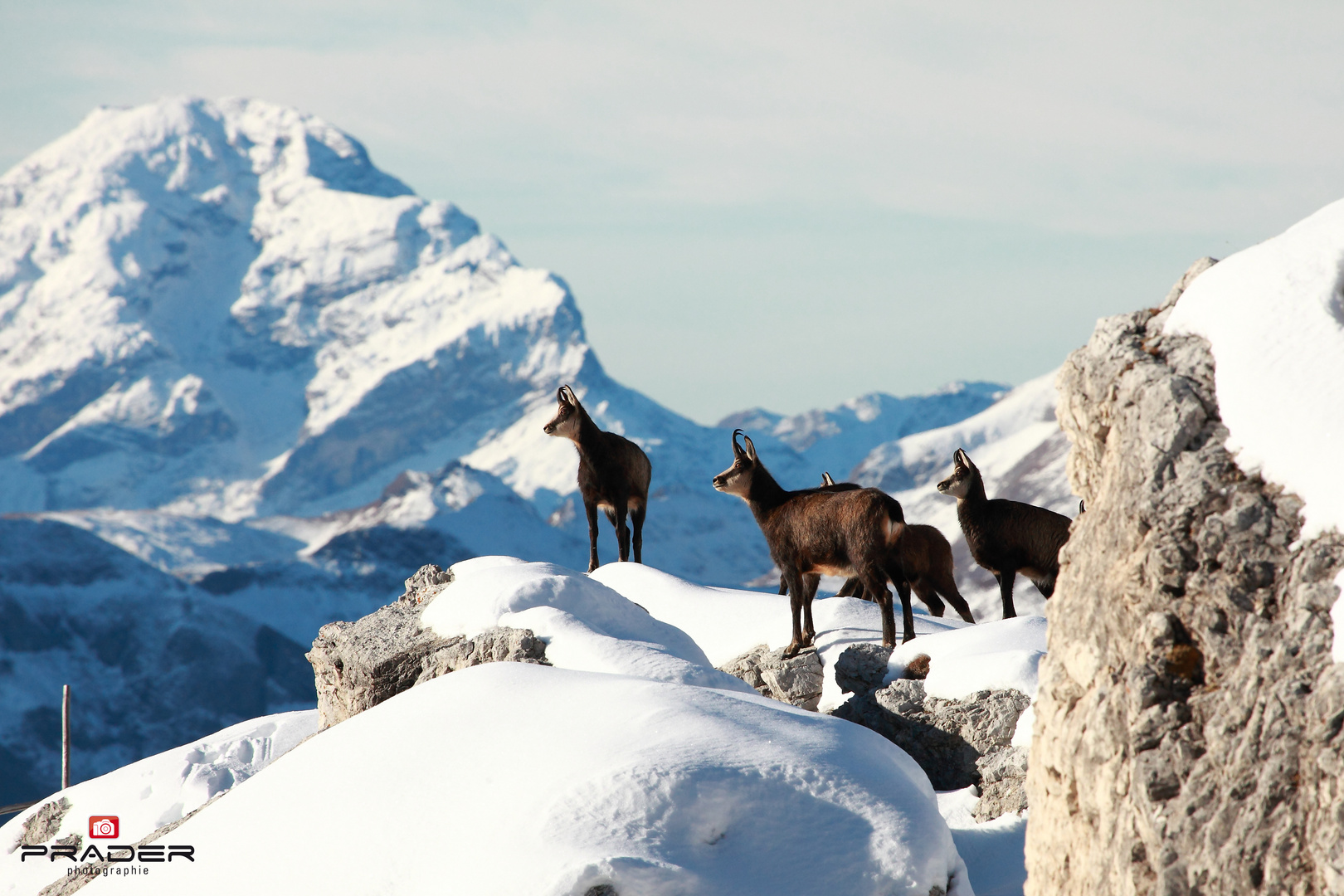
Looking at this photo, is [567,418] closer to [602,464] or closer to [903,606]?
[602,464]

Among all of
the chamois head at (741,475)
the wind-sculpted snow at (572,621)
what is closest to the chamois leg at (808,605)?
the chamois head at (741,475)

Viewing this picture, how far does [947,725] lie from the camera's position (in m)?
11.9

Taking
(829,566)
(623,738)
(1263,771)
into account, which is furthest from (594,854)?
(829,566)

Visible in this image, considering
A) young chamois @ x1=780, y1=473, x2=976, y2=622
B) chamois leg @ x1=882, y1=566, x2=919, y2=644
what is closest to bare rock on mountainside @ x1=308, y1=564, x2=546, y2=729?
chamois leg @ x1=882, y1=566, x2=919, y2=644

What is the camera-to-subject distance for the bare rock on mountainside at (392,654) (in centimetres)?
1205

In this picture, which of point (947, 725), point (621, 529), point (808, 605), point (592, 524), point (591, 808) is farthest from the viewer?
point (592, 524)

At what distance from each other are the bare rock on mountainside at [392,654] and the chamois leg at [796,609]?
3.05 metres

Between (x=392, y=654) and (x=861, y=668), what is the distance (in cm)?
456

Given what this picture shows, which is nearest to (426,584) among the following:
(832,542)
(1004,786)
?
(832,542)

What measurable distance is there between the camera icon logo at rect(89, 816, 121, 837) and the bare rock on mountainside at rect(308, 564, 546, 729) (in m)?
3.10

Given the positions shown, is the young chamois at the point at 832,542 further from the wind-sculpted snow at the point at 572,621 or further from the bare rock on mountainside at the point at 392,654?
the bare rock on mountainside at the point at 392,654

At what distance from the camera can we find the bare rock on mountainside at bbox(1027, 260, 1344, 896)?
543cm

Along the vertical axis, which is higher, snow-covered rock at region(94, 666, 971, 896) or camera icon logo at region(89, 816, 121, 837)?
snow-covered rock at region(94, 666, 971, 896)

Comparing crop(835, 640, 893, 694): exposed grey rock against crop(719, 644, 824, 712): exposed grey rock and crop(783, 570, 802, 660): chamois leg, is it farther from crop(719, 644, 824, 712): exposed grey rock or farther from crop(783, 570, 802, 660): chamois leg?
crop(783, 570, 802, 660): chamois leg
